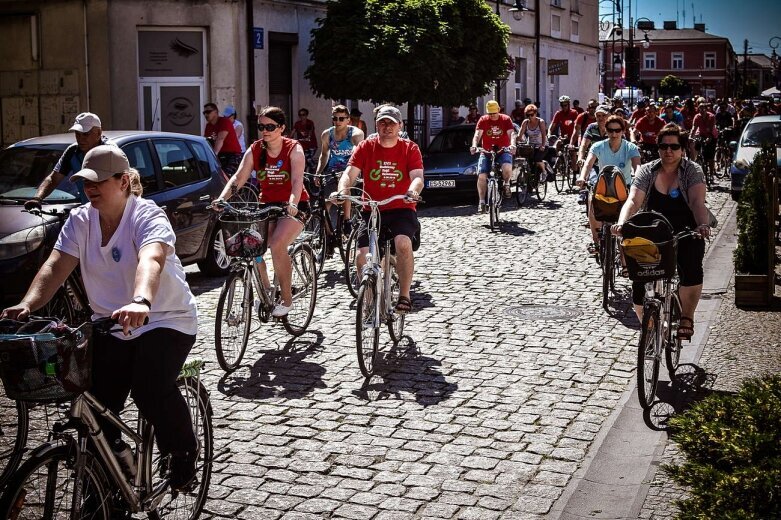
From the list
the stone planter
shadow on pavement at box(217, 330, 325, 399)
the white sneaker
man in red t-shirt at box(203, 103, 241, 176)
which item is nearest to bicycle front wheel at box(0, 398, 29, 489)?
shadow on pavement at box(217, 330, 325, 399)

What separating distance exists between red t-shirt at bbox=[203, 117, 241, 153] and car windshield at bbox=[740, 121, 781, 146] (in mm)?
10675

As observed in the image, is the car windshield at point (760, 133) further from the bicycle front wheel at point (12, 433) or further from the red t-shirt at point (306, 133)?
the bicycle front wheel at point (12, 433)

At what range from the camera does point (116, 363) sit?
4703 millimetres

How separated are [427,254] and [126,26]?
1258cm

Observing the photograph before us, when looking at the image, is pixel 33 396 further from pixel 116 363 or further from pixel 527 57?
pixel 527 57

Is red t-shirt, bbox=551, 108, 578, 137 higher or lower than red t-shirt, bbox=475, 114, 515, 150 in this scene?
higher

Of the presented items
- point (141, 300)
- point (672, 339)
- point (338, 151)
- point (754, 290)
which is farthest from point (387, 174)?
point (338, 151)

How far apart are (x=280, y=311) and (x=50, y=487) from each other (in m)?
5.08

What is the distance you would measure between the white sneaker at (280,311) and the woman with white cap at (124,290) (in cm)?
426

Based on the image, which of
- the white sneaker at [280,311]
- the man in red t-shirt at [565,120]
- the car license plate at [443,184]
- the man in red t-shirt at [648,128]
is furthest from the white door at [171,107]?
the white sneaker at [280,311]

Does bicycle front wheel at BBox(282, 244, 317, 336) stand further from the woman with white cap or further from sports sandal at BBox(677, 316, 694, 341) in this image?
the woman with white cap

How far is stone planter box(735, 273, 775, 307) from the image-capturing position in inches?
425

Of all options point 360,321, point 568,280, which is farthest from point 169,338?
point 568,280

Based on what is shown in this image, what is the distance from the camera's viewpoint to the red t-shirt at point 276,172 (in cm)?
956
